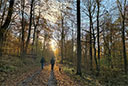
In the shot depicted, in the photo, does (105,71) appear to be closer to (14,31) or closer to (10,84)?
(10,84)

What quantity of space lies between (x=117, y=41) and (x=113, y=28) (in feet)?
31.0

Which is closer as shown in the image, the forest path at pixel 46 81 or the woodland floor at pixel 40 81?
the woodland floor at pixel 40 81

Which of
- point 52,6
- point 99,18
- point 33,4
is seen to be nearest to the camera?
point 52,6

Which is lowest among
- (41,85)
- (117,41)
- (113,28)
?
(41,85)

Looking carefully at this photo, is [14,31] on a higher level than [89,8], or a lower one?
lower

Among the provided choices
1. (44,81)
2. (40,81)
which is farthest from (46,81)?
(40,81)

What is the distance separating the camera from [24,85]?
5.57 metres

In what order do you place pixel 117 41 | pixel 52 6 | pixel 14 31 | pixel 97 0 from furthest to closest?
1. pixel 117 41
2. pixel 14 31
3. pixel 97 0
4. pixel 52 6

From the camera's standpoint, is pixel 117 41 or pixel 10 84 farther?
pixel 117 41

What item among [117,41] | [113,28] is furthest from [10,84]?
[117,41]

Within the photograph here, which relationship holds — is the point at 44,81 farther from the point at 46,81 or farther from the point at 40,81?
the point at 40,81

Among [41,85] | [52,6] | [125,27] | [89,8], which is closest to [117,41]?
[125,27]

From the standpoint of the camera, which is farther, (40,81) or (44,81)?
(44,81)

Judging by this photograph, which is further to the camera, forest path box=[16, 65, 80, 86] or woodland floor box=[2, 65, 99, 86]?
forest path box=[16, 65, 80, 86]
